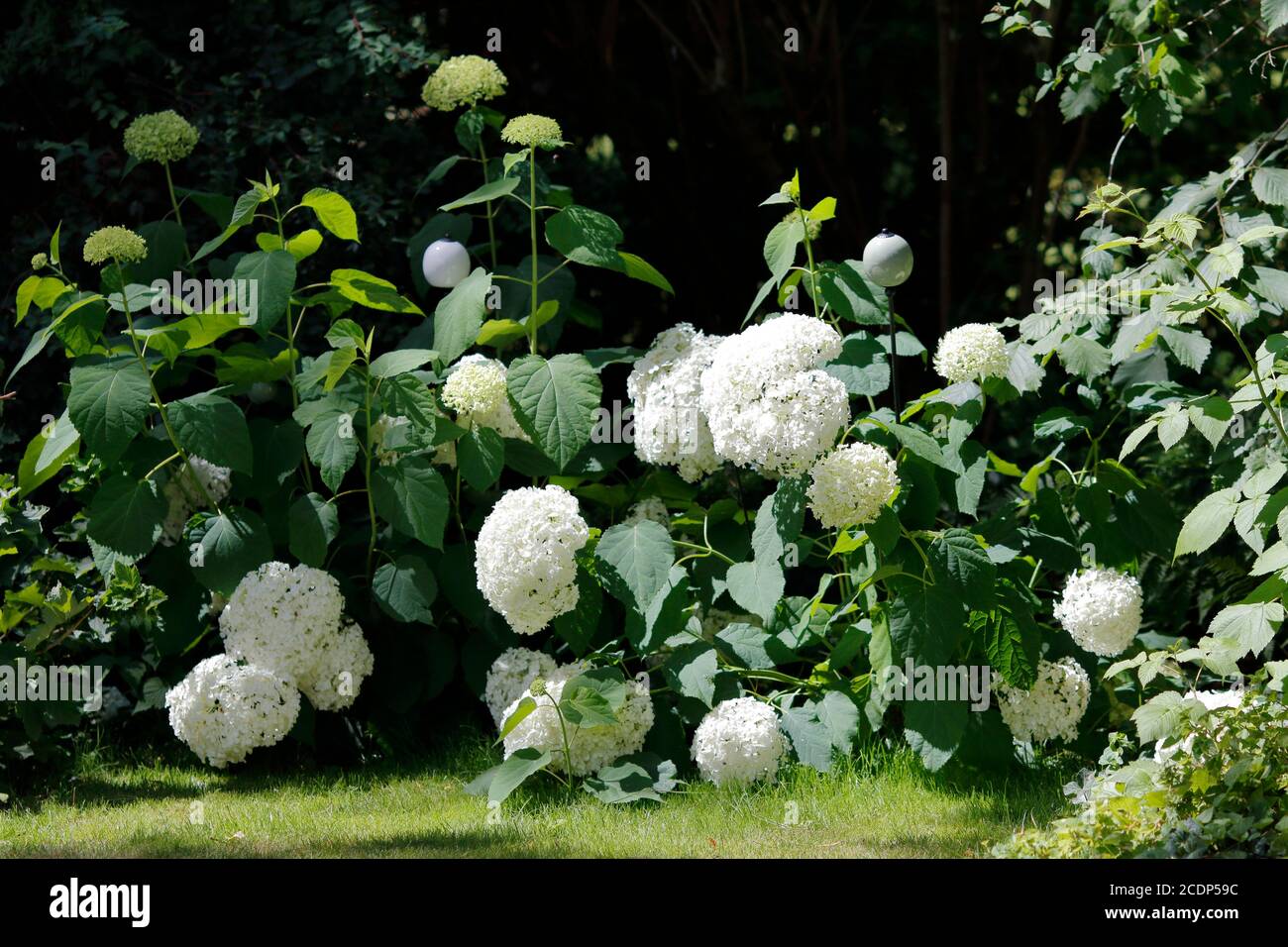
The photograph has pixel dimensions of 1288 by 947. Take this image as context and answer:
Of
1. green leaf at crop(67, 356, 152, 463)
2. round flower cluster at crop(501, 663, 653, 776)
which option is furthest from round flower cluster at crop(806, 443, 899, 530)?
green leaf at crop(67, 356, 152, 463)

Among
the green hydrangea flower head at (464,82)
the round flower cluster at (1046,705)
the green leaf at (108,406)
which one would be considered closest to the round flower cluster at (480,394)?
the green leaf at (108,406)

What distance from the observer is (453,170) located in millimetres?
5906

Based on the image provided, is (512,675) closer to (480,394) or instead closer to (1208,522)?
(480,394)

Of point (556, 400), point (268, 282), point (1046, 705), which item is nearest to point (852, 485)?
point (1046, 705)

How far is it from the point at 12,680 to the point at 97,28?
2308 mm

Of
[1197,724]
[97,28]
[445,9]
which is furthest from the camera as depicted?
[445,9]

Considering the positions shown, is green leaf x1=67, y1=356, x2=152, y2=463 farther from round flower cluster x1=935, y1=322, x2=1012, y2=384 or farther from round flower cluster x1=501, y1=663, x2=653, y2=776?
round flower cluster x1=935, y1=322, x2=1012, y2=384

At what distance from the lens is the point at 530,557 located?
387 cm

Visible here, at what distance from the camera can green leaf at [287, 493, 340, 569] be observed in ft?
13.9

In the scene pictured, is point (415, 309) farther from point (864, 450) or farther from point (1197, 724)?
point (1197, 724)

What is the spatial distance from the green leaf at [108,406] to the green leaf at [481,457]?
878 millimetres

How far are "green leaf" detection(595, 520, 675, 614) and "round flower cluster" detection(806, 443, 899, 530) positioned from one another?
1.93 ft

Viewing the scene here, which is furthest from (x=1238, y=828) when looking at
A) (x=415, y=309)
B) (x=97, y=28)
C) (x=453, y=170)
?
(x=97, y=28)

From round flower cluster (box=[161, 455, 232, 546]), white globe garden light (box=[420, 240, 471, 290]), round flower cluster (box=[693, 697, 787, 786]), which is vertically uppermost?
white globe garden light (box=[420, 240, 471, 290])
